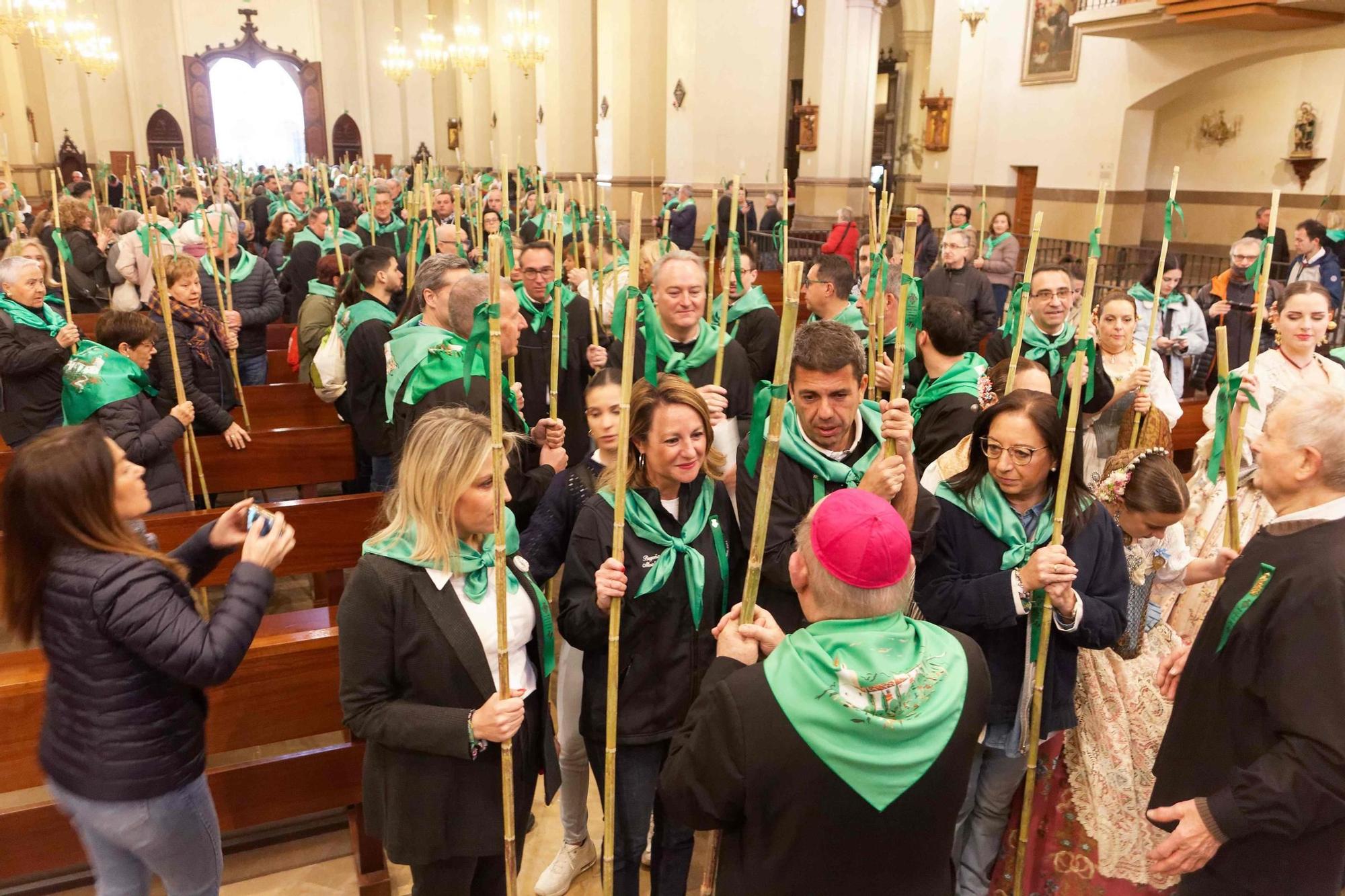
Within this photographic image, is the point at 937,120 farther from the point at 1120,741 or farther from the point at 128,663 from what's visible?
the point at 128,663

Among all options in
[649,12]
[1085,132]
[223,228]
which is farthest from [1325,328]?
[649,12]

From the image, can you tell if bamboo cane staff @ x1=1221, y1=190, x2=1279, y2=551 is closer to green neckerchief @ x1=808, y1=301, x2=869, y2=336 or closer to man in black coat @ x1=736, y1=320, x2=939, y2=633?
man in black coat @ x1=736, y1=320, x2=939, y2=633

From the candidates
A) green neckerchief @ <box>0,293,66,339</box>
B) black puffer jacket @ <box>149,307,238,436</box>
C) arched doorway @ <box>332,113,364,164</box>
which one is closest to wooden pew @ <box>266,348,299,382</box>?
black puffer jacket @ <box>149,307,238,436</box>

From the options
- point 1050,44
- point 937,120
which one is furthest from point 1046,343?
point 937,120

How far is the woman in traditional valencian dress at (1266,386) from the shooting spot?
3248 millimetres

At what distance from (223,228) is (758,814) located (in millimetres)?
4884

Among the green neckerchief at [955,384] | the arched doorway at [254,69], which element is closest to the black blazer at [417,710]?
the green neckerchief at [955,384]

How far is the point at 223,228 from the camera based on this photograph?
5.27 metres

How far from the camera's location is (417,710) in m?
1.85

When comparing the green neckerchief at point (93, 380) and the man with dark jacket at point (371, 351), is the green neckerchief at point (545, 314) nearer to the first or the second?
the man with dark jacket at point (371, 351)

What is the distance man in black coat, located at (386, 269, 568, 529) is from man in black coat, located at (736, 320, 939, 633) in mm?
787

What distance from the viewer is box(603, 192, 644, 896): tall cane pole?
1892mm

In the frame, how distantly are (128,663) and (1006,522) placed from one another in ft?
5.95

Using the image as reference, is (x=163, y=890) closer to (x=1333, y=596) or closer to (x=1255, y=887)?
(x=1255, y=887)
